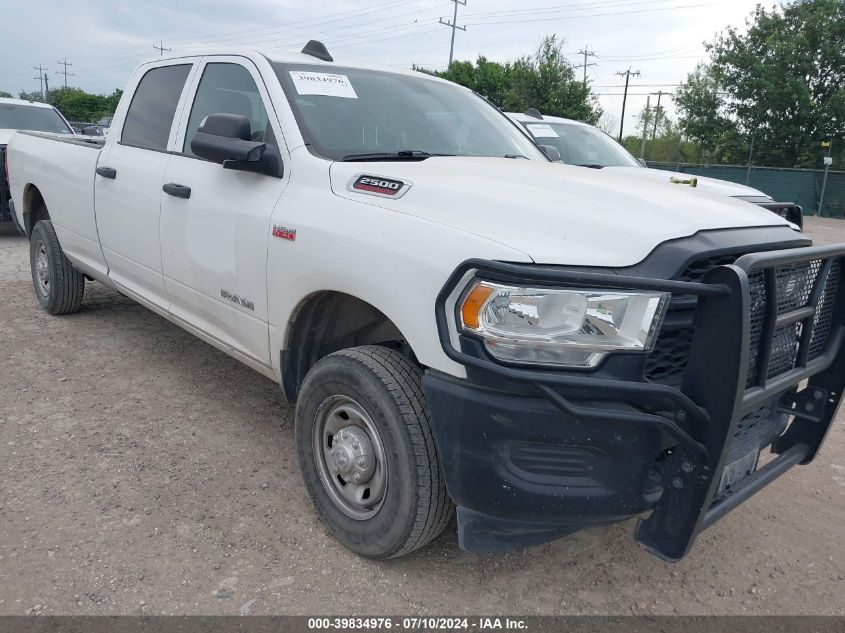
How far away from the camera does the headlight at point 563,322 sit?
195cm

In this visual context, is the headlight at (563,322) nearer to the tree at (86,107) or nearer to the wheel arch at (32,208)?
the wheel arch at (32,208)

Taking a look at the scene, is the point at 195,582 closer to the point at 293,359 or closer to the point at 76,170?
the point at 293,359

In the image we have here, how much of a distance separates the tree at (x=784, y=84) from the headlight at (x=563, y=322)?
3513 cm

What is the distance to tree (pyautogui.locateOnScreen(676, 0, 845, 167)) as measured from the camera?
3172cm

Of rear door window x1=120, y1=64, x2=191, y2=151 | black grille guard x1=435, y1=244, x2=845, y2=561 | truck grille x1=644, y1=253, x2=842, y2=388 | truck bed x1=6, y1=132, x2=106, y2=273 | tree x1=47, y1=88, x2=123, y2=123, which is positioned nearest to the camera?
black grille guard x1=435, y1=244, x2=845, y2=561

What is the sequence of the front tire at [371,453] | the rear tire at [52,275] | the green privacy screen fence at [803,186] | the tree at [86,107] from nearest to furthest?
the front tire at [371,453]
the rear tire at [52,275]
the green privacy screen fence at [803,186]
the tree at [86,107]

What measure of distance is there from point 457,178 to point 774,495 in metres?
2.22

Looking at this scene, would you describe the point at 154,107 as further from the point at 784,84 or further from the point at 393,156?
the point at 784,84

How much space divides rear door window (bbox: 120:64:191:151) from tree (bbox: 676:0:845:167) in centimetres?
3410

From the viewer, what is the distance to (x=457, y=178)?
261 cm

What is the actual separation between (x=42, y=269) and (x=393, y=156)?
413 centimetres

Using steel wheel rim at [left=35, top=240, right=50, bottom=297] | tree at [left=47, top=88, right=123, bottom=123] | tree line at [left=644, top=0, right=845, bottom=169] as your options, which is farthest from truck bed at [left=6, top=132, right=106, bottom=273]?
tree at [left=47, top=88, right=123, bottom=123]

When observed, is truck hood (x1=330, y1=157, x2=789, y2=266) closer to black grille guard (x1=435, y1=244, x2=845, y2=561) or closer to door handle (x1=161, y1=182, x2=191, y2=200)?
black grille guard (x1=435, y1=244, x2=845, y2=561)

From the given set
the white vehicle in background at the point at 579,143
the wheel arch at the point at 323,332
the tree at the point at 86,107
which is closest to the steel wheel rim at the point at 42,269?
the wheel arch at the point at 323,332
